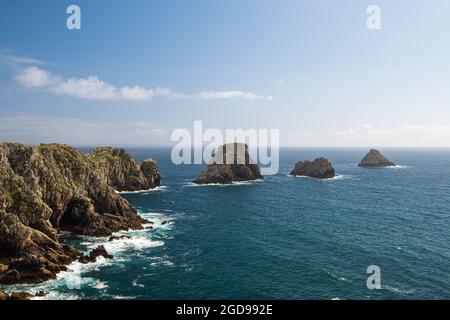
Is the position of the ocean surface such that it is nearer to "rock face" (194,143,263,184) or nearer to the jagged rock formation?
the jagged rock formation

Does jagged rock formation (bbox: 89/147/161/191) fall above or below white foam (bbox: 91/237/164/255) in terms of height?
above

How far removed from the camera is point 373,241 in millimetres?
85312

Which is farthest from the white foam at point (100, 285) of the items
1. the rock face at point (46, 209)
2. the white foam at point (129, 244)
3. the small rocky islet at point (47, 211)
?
the white foam at point (129, 244)

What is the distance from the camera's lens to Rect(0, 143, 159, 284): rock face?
64.7m

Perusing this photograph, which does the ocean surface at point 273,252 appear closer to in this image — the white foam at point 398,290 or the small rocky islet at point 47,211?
the white foam at point 398,290

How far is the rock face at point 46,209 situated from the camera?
212ft

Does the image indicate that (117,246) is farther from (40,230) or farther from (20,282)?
(20,282)

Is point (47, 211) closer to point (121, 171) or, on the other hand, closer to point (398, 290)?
point (398, 290)

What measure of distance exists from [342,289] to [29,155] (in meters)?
77.4

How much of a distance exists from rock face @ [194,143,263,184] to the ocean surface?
45.4 meters

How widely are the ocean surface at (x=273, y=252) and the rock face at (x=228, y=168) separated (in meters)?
45.4

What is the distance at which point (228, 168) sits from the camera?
19238cm
